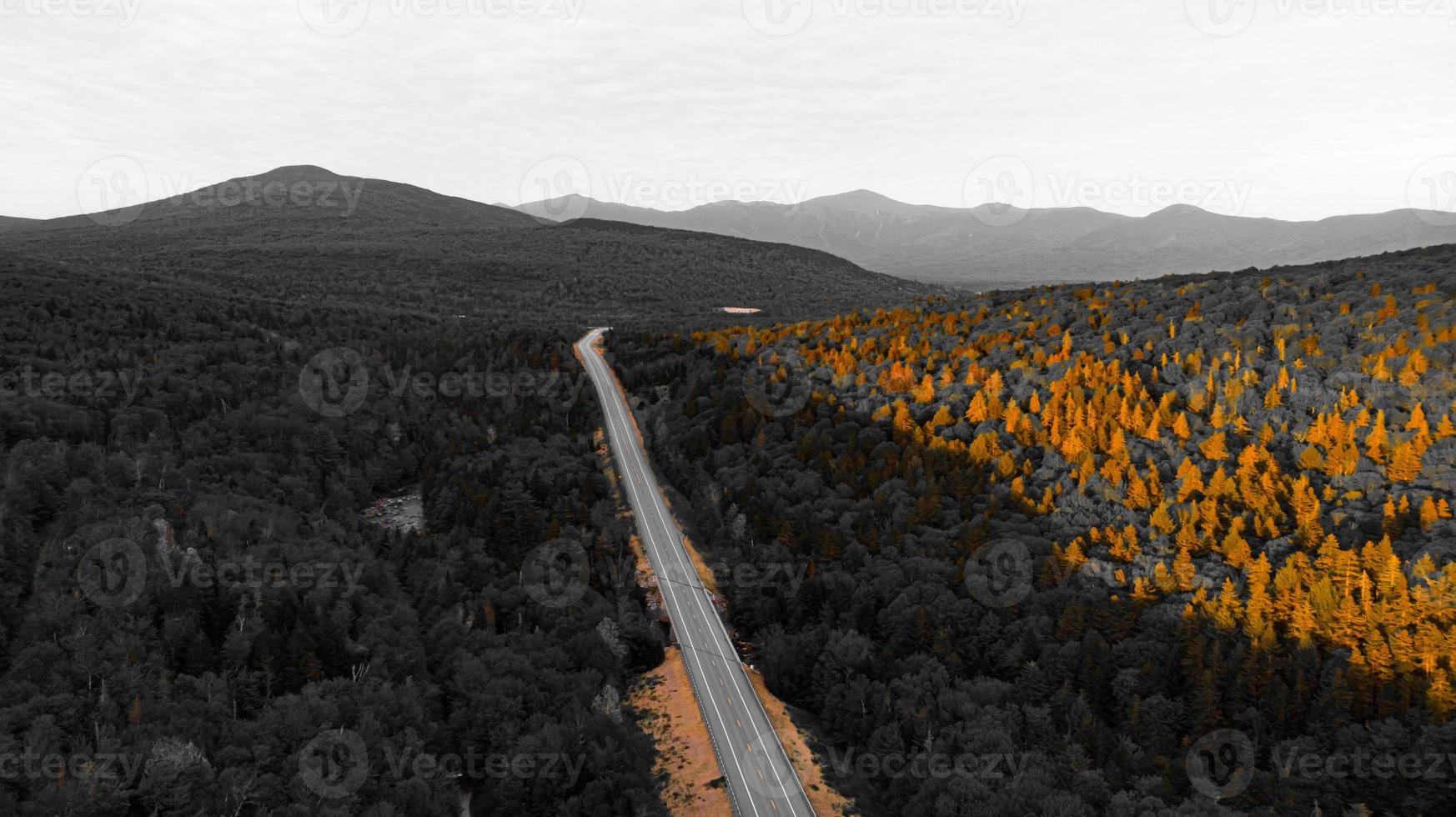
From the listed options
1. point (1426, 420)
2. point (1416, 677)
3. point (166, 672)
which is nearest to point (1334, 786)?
point (1416, 677)
